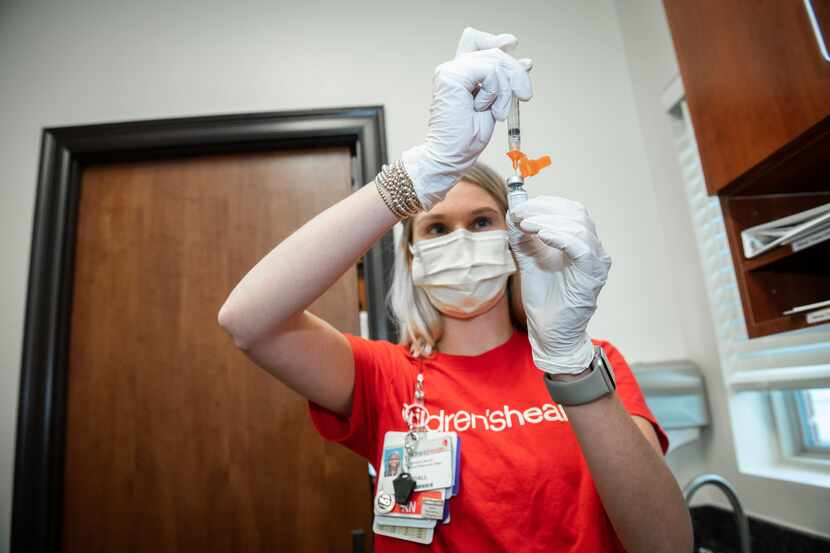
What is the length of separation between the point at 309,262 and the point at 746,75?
0.84m

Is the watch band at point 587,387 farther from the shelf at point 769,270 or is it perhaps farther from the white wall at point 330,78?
the white wall at point 330,78

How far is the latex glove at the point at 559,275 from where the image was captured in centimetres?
69

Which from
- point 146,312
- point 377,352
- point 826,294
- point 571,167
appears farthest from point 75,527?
point 826,294

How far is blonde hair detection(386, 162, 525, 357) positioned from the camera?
1.06 meters

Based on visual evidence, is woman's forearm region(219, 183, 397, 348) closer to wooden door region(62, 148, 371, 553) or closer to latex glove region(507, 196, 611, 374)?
latex glove region(507, 196, 611, 374)

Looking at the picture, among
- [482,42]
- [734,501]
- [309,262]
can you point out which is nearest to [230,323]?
[309,262]

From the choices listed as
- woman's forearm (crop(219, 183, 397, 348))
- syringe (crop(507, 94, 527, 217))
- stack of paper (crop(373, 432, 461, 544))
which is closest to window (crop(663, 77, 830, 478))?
syringe (crop(507, 94, 527, 217))

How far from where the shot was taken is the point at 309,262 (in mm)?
729

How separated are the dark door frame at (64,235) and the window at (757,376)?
897mm

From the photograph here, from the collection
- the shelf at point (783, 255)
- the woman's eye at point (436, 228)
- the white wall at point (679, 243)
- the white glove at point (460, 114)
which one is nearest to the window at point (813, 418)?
the white wall at point (679, 243)

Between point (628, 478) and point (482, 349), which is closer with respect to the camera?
point (628, 478)

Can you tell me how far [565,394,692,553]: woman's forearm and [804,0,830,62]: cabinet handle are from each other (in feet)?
1.96

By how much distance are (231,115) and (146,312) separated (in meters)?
0.69

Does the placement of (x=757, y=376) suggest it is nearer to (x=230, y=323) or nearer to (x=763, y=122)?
(x=763, y=122)
